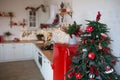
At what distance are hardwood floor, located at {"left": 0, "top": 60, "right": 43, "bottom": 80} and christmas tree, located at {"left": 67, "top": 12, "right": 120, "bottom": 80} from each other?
260 cm

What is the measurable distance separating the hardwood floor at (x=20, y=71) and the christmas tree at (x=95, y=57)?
260 cm

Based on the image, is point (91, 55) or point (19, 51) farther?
point (19, 51)

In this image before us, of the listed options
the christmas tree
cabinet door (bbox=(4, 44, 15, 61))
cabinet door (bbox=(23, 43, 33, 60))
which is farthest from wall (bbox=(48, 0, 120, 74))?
cabinet door (bbox=(4, 44, 15, 61))

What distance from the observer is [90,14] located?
2.65 meters

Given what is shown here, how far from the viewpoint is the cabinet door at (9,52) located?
5.36 meters

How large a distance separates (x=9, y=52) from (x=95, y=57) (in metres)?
4.52

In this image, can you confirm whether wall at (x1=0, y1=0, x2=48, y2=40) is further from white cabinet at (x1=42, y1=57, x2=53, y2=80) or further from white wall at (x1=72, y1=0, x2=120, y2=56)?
white wall at (x1=72, y1=0, x2=120, y2=56)

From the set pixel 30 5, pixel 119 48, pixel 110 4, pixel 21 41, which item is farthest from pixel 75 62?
pixel 30 5

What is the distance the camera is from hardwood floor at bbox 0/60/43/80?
4.05 metres

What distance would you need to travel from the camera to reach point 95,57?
1.61 m

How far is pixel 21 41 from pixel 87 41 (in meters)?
4.56

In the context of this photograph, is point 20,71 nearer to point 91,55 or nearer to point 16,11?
point 16,11

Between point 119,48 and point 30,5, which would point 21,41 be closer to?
point 30,5

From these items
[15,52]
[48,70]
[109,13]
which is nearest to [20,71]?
[15,52]
